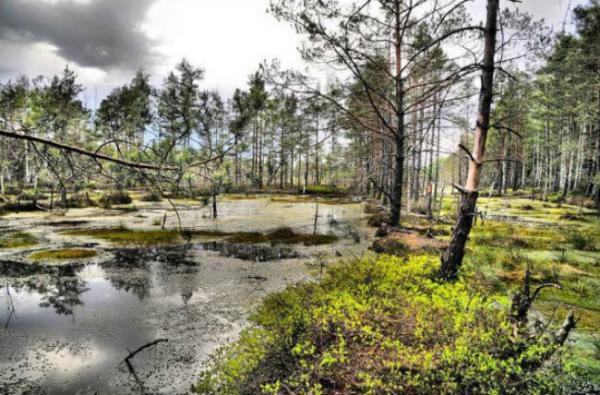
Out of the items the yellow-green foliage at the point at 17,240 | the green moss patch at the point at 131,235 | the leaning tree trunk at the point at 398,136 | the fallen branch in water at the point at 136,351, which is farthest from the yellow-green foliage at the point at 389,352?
the yellow-green foliage at the point at 17,240

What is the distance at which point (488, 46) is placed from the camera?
18.6 ft

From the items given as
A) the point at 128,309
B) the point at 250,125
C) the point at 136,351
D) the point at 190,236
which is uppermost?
the point at 250,125

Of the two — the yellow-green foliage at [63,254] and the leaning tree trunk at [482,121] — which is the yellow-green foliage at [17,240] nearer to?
the yellow-green foliage at [63,254]

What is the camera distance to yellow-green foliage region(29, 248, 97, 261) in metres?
11.2

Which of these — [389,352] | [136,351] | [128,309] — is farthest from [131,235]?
[389,352]

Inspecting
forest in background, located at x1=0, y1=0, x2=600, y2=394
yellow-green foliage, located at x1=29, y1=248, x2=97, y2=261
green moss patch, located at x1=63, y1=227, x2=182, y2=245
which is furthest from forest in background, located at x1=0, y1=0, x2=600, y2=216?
green moss patch, located at x1=63, y1=227, x2=182, y2=245

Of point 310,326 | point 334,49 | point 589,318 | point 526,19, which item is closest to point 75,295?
point 310,326

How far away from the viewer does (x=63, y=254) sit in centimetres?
1166

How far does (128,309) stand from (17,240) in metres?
9.92

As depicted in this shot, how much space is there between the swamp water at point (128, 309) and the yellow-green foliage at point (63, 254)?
420 mm

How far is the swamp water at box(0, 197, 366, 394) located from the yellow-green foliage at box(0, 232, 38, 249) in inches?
19.0

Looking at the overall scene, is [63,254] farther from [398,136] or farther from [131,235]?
[398,136]

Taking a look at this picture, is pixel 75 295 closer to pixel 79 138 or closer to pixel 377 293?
pixel 79 138

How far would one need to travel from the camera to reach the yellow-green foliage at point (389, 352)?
3.48 metres
